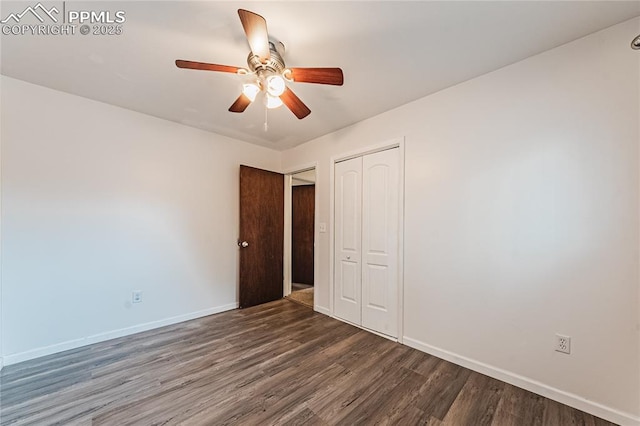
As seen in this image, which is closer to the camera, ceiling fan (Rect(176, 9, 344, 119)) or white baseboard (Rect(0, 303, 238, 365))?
ceiling fan (Rect(176, 9, 344, 119))

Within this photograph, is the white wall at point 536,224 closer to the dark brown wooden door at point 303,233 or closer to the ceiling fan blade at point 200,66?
the ceiling fan blade at point 200,66

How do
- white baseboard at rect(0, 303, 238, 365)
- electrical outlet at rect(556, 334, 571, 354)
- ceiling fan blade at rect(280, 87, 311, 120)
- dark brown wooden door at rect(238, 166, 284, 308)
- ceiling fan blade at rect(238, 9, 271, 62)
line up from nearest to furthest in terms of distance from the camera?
ceiling fan blade at rect(238, 9, 271, 62)
electrical outlet at rect(556, 334, 571, 354)
ceiling fan blade at rect(280, 87, 311, 120)
white baseboard at rect(0, 303, 238, 365)
dark brown wooden door at rect(238, 166, 284, 308)

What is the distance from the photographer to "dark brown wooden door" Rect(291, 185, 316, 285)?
5258 millimetres

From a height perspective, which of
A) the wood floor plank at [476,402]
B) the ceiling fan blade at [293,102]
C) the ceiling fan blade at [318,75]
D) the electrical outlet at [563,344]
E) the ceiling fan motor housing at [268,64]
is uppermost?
the ceiling fan motor housing at [268,64]

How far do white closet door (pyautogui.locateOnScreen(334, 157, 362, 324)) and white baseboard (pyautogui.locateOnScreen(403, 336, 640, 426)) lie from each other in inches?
37.7

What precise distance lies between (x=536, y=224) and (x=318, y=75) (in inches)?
76.2

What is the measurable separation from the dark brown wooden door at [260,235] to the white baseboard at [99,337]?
0.57 meters

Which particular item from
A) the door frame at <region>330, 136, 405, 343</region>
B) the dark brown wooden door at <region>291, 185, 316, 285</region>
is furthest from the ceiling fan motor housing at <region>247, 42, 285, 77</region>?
the dark brown wooden door at <region>291, 185, 316, 285</region>

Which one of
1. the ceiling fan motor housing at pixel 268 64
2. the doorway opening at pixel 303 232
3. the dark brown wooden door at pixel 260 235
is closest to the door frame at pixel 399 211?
the dark brown wooden door at pixel 260 235

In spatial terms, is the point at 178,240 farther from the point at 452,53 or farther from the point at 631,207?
the point at 631,207

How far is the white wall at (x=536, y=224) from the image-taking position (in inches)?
61.4

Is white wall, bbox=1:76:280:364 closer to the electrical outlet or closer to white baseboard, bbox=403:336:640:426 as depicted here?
white baseboard, bbox=403:336:640:426

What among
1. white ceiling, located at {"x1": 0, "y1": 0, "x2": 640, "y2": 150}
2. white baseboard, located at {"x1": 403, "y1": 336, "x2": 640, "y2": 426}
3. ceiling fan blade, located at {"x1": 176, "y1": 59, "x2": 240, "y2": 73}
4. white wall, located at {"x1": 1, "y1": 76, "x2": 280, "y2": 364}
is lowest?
white baseboard, located at {"x1": 403, "y1": 336, "x2": 640, "y2": 426}

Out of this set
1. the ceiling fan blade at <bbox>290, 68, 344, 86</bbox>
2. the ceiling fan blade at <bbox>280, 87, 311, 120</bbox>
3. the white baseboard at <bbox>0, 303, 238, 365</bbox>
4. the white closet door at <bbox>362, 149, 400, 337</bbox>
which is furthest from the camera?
the white closet door at <bbox>362, 149, 400, 337</bbox>
